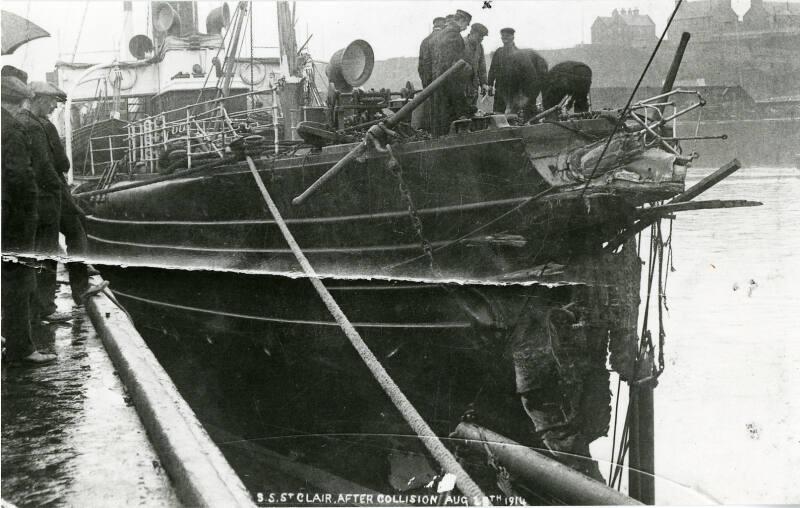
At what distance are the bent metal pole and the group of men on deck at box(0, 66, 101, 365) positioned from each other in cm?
153

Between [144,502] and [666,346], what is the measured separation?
4.27 metres

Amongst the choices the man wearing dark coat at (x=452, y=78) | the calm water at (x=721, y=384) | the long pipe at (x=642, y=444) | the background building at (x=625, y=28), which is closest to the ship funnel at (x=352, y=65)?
the man wearing dark coat at (x=452, y=78)

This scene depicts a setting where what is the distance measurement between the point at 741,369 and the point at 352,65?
3.59 metres

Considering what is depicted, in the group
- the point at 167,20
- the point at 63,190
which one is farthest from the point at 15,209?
the point at 167,20

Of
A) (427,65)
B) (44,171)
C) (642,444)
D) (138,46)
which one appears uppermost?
(138,46)

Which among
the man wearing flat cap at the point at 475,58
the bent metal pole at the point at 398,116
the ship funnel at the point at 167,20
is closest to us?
the bent metal pole at the point at 398,116

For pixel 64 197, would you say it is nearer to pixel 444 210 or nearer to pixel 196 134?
pixel 444 210

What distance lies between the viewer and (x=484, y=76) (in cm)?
517

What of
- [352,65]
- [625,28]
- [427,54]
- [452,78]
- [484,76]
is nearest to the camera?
[625,28]

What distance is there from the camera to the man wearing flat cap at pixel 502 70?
466cm

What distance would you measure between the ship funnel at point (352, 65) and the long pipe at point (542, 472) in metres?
2.92

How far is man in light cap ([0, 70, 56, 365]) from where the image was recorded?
3.28m

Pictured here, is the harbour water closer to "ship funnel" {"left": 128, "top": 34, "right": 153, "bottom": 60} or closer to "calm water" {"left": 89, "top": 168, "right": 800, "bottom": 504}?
"calm water" {"left": 89, "top": 168, "right": 800, "bottom": 504}

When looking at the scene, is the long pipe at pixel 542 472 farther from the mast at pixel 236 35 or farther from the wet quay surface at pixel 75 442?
the mast at pixel 236 35
